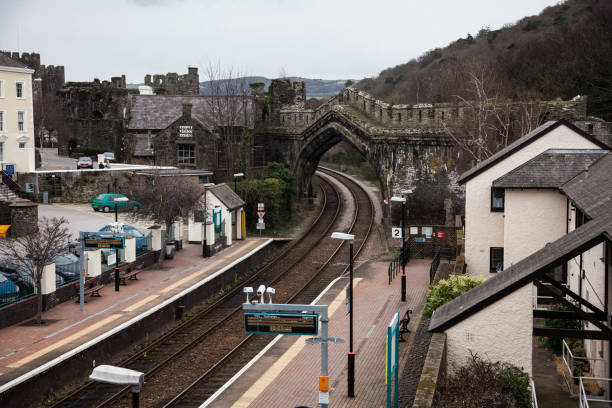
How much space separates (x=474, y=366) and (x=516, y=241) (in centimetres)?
1184

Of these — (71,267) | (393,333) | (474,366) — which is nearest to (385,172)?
(71,267)

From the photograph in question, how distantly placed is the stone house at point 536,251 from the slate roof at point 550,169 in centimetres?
3

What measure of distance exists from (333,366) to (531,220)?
9.33 metres

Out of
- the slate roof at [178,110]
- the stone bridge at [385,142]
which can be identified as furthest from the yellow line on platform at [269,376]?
the slate roof at [178,110]

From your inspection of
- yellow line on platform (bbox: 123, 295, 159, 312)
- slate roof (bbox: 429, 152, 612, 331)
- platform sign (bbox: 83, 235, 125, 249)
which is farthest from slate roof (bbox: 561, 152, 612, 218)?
platform sign (bbox: 83, 235, 125, 249)

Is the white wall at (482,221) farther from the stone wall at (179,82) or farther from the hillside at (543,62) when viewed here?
the stone wall at (179,82)

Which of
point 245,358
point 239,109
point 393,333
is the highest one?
point 239,109

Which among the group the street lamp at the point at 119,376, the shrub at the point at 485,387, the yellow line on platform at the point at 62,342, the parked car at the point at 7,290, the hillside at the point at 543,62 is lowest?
the yellow line on platform at the point at 62,342

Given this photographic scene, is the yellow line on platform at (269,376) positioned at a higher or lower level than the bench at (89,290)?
lower

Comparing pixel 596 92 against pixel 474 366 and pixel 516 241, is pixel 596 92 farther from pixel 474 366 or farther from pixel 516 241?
pixel 474 366

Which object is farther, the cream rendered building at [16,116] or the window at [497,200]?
the cream rendered building at [16,116]

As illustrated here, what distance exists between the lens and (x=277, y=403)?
14.9 metres

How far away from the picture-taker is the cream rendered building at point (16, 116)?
1518 inches

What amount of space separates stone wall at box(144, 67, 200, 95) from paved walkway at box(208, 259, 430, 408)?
50.4 m
